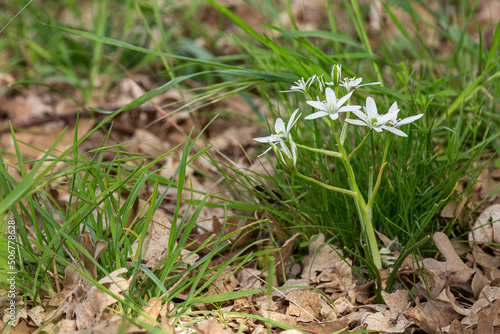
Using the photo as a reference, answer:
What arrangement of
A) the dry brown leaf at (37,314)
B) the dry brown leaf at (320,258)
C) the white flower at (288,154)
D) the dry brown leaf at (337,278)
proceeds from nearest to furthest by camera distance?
1. the white flower at (288,154)
2. the dry brown leaf at (37,314)
3. the dry brown leaf at (337,278)
4. the dry brown leaf at (320,258)

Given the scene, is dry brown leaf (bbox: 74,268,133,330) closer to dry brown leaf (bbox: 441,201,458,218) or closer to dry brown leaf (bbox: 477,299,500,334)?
dry brown leaf (bbox: 477,299,500,334)

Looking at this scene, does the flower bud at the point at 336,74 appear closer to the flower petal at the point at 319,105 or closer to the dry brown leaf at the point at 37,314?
the flower petal at the point at 319,105

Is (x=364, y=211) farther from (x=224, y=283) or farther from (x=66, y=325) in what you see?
(x=66, y=325)

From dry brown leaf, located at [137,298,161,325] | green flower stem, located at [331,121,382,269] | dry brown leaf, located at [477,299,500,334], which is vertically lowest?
dry brown leaf, located at [477,299,500,334]

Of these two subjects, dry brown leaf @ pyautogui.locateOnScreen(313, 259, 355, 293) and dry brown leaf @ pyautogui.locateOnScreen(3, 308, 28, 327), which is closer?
dry brown leaf @ pyautogui.locateOnScreen(3, 308, 28, 327)

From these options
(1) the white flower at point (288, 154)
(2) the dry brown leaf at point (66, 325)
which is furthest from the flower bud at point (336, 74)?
(2) the dry brown leaf at point (66, 325)

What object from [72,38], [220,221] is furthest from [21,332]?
[72,38]

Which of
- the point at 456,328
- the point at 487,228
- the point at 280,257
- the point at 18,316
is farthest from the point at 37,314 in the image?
the point at 487,228

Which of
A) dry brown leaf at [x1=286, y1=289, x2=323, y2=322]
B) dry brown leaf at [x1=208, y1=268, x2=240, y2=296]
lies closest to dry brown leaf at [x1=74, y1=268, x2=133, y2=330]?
dry brown leaf at [x1=208, y1=268, x2=240, y2=296]

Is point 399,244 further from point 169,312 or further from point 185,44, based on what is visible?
point 185,44

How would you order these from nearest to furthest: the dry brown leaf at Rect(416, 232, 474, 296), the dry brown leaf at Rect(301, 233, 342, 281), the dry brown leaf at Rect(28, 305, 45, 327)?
the dry brown leaf at Rect(28, 305, 45, 327) → the dry brown leaf at Rect(416, 232, 474, 296) → the dry brown leaf at Rect(301, 233, 342, 281)

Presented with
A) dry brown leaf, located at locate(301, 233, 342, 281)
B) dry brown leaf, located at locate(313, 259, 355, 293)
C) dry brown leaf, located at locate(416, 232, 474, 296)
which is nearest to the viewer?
dry brown leaf, located at locate(416, 232, 474, 296)

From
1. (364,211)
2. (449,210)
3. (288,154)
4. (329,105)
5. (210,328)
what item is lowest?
(210,328)

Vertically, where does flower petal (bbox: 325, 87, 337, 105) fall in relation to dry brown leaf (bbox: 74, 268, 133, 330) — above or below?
above
